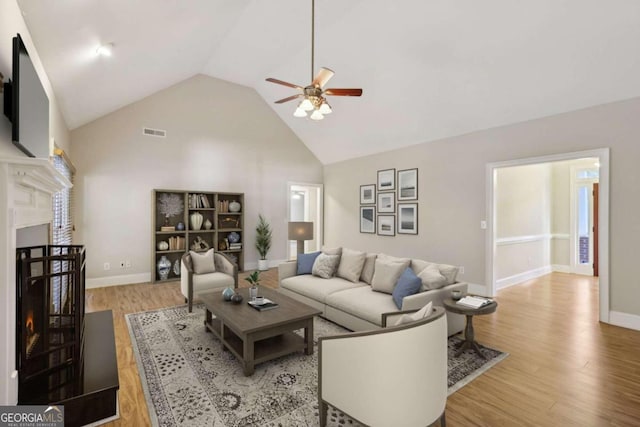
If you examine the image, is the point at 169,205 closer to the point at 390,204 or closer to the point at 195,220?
the point at 195,220

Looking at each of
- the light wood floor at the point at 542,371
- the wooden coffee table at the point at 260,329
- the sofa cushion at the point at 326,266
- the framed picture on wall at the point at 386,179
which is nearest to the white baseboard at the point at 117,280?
the light wood floor at the point at 542,371

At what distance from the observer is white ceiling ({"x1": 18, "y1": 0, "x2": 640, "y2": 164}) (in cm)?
302

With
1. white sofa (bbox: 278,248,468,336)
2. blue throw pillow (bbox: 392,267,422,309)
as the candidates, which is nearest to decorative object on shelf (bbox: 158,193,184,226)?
white sofa (bbox: 278,248,468,336)

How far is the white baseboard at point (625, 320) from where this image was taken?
3.57 m

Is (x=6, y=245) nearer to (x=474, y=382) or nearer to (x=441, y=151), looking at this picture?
(x=474, y=382)

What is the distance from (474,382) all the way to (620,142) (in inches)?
139

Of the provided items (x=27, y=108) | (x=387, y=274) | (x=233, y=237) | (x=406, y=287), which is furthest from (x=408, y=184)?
(x=27, y=108)

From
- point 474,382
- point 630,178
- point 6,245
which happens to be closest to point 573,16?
point 630,178

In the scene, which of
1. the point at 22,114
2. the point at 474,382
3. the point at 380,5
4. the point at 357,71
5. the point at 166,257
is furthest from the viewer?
the point at 166,257

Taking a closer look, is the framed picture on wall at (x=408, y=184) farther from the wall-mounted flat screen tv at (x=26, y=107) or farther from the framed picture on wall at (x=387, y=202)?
the wall-mounted flat screen tv at (x=26, y=107)

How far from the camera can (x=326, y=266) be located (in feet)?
14.2

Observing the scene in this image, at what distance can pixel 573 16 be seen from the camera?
3.14 m

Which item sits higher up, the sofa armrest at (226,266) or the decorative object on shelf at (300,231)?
the decorative object on shelf at (300,231)

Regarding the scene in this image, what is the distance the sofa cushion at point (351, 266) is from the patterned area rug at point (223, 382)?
85cm
